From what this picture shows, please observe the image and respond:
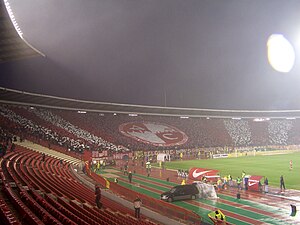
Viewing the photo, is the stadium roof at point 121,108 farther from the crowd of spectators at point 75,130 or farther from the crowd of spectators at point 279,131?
the crowd of spectators at point 75,130

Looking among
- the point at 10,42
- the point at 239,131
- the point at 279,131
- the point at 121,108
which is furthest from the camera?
the point at 279,131

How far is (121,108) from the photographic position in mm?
65688

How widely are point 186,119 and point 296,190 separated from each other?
51578 millimetres

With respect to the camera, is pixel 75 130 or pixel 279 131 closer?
pixel 75 130

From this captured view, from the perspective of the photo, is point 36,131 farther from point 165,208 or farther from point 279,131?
point 279,131

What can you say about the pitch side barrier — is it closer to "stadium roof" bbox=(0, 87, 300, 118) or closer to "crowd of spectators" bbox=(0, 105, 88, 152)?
"crowd of spectators" bbox=(0, 105, 88, 152)

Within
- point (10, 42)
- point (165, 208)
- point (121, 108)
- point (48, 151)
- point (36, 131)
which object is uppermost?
point (10, 42)

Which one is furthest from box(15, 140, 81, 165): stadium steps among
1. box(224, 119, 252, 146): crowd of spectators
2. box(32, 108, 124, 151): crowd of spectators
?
box(224, 119, 252, 146): crowd of spectators

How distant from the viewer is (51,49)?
38.9 metres

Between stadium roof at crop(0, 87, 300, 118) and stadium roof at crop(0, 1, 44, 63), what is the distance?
11.7 meters

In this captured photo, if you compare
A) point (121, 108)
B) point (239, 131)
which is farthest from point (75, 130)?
A: point (239, 131)

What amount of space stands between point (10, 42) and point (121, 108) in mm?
39148

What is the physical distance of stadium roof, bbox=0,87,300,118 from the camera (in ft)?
160

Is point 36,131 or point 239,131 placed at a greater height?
point 239,131
